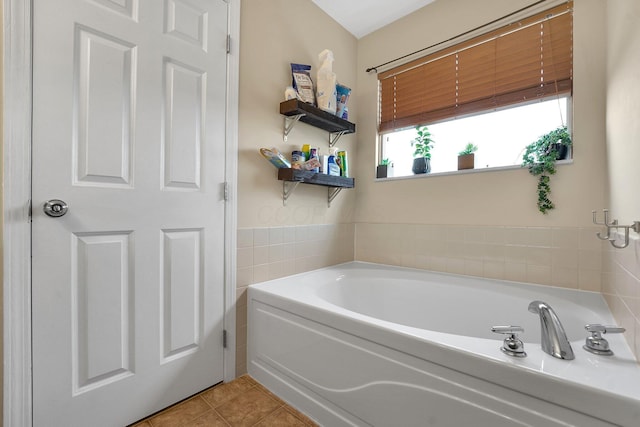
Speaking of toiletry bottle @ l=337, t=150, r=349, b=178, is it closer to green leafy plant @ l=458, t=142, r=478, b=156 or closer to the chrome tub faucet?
green leafy plant @ l=458, t=142, r=478, b=156

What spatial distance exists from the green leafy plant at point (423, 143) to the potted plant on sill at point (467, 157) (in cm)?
25

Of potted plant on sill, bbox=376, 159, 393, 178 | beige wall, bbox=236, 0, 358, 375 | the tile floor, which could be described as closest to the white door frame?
the tile floor

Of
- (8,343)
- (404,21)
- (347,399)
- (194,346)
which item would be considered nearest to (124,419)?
(194,346)

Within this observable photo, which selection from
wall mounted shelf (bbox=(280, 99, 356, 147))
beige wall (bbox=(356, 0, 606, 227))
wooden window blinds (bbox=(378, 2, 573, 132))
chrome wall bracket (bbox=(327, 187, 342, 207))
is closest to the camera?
beige wall (bbox=(356, 0, 606, 227))

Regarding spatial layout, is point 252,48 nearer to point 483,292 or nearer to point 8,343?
point 8,343

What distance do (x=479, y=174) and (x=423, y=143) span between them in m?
0.48

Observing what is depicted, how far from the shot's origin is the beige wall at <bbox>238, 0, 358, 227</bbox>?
1.62m

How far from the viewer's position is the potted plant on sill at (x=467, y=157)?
184cm

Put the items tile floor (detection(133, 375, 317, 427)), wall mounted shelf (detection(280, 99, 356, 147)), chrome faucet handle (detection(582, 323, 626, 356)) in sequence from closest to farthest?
1. chrome faucet handle (detection(582, 323, 626, 356))
2. tile floor (detection(133, 375, 317, 427))
3. wall mounted shelf (detection(280, 99, 356, 147))

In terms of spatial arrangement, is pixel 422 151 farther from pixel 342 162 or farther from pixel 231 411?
pixel 231 411

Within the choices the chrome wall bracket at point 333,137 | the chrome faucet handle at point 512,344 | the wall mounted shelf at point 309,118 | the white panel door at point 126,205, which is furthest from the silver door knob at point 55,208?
the chrome wall bracket at point 333,137

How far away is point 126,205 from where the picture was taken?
117 centimetres

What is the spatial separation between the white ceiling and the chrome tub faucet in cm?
219

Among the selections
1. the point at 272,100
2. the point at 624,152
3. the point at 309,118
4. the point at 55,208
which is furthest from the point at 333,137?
the point at 55,208
